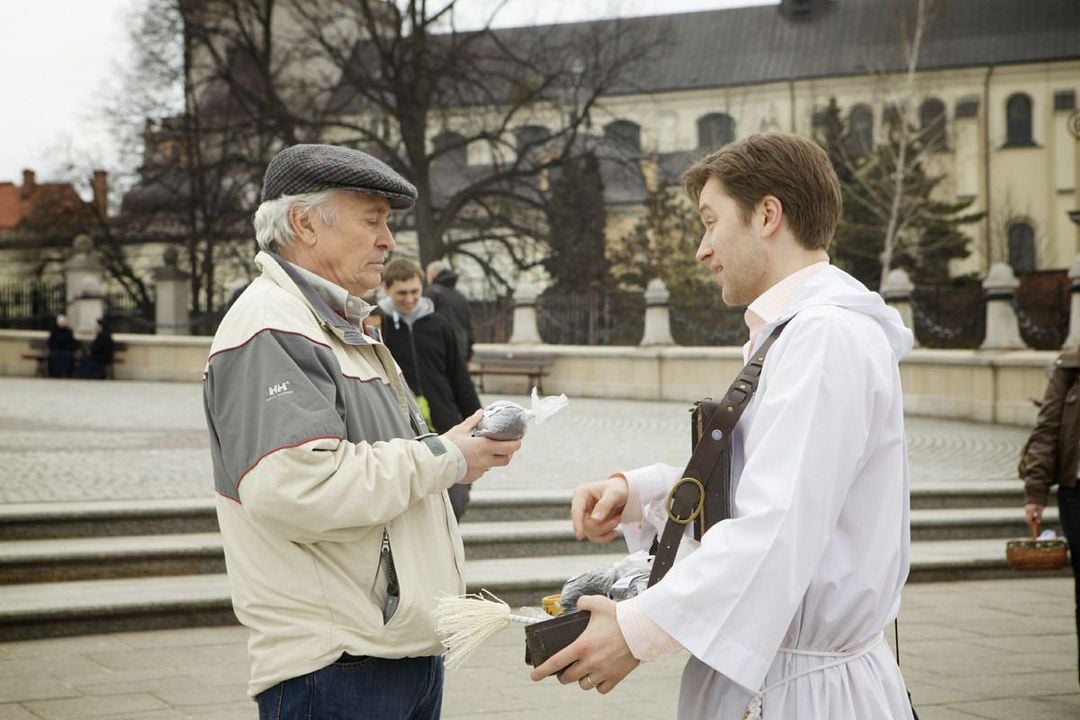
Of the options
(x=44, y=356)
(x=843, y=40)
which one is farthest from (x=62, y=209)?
(x=843, y=40)

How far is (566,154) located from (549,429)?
19.3 metres

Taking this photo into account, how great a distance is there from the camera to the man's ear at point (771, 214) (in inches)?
103

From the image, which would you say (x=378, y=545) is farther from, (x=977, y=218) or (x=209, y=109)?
(x=977, y=218)

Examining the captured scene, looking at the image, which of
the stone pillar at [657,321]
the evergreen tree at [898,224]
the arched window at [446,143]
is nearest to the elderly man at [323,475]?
Answer: the stone pillar at [657,321]

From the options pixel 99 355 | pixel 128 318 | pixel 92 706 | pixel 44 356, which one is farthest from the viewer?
pixel 128 318

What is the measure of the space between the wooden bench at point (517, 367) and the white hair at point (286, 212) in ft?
70.4

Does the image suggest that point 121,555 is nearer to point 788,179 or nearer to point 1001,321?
point 788,179

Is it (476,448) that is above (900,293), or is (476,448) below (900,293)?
below

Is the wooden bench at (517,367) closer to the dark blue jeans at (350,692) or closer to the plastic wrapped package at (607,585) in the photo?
the dark blue jeans at (350,692)

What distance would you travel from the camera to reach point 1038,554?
21.9ft

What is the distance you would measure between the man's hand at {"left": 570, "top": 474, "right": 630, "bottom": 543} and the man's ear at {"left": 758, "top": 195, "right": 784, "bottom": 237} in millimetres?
639

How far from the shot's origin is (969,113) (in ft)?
211

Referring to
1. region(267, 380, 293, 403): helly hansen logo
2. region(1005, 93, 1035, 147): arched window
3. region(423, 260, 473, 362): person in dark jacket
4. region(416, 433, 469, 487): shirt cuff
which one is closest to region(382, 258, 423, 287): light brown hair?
region(423, 260, 473, 362): person in dark jacket

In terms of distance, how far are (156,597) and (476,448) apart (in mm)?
5695
